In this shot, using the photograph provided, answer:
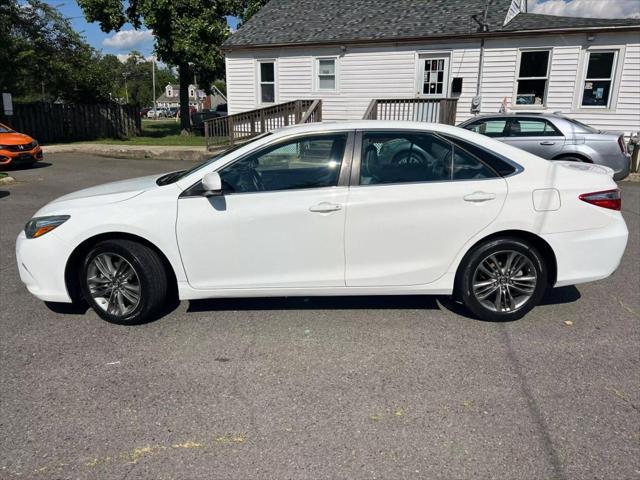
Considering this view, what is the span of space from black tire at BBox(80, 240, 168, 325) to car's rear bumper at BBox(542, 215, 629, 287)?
120 inches

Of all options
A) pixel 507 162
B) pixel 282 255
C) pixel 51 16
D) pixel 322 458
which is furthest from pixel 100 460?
pixel 51 16

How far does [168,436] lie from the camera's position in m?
2.59

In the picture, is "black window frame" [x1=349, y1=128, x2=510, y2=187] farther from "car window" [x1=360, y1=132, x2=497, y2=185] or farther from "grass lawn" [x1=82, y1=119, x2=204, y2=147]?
"grass lawn" [x1=82, y1=119, x2=204, y2=147]

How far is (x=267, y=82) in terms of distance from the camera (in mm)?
17578

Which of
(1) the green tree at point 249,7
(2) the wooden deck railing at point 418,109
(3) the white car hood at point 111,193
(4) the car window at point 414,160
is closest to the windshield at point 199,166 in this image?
(3) the white car hood at point 111,193

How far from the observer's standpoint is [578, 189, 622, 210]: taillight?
3.76 m

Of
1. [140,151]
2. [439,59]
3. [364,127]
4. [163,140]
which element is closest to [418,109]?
[439,59]

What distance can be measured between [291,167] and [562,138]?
7.55m

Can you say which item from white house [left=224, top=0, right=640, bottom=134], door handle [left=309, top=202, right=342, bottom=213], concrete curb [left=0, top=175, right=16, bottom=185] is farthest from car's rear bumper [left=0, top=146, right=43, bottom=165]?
door handle [left=309, top=202, right=342, bottom=213]

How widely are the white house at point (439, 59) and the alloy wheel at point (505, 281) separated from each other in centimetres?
1200

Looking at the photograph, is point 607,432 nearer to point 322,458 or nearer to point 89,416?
point 322,458

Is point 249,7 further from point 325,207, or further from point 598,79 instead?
point 325,207

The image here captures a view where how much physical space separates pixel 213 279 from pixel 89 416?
4.34ft

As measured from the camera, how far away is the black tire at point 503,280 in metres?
3.78
